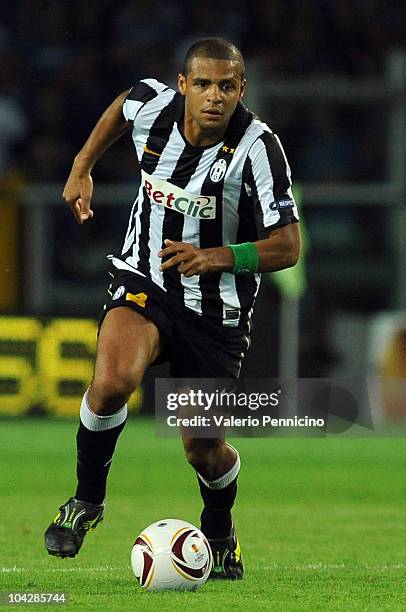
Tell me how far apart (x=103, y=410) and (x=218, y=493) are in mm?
646

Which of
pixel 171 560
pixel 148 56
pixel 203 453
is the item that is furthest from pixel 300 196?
pixel 171 560

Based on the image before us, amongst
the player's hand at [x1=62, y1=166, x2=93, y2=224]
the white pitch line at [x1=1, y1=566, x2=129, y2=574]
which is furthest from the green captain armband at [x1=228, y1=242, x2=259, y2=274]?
the white pitch line at [x1=1, y1=566, x2=129, y2=574]

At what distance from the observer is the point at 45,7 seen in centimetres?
1400

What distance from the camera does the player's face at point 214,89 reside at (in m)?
5.19

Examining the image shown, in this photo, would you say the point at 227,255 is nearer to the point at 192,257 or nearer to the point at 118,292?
the point at 192,257

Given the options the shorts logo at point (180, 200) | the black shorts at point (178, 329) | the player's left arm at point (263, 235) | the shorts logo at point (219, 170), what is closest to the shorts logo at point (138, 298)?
the black shorts at point (178, 329)

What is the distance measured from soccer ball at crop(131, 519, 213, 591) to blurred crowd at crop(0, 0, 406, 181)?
26.6ft

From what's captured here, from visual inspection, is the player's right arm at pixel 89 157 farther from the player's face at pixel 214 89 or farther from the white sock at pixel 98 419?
the white sock at pixel 98 419

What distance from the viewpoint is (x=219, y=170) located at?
530 centimetres

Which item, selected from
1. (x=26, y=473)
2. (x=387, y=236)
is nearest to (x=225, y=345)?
(x=26, y=473)

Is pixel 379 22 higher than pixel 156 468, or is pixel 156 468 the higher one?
pixel 379 22

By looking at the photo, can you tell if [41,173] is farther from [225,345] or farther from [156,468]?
[225,345]

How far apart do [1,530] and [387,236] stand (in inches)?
259

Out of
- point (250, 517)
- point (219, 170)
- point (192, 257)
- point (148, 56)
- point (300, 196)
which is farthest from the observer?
point (148, 56)
